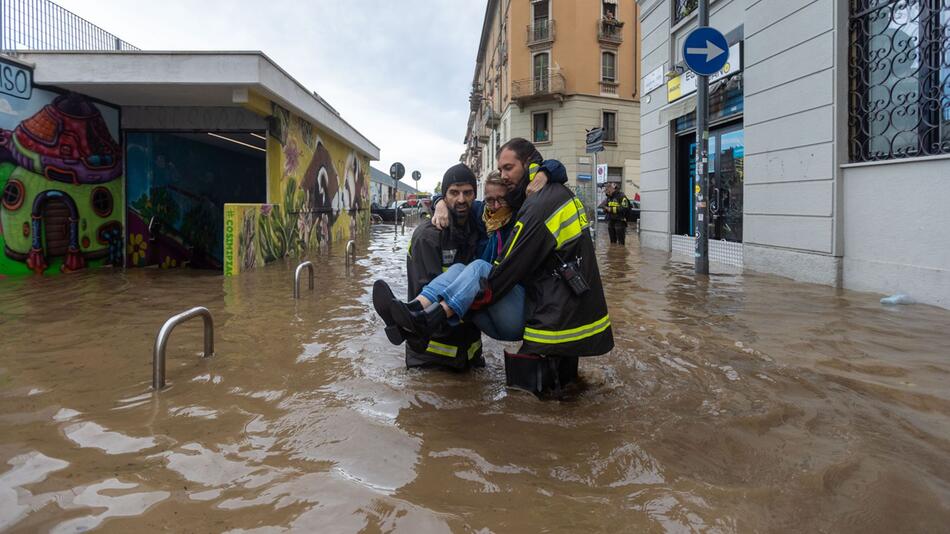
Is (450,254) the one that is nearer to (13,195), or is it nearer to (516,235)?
(516,235)

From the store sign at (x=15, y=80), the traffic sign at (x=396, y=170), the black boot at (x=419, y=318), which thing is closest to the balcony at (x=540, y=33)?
the traffic sign at (x=396, y=170)

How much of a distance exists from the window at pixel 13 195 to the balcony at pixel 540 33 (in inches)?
1255

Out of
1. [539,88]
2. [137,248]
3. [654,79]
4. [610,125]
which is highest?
[539,88]

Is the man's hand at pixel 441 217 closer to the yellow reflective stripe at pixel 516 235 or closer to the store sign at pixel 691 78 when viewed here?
the yellow reflective stripe at pixel 516 235

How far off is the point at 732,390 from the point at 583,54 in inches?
1401

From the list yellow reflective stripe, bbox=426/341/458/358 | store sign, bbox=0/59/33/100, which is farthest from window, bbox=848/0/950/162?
store sign, bbox=0/59/33/100

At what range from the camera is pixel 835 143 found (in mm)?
7723

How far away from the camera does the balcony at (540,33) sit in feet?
119

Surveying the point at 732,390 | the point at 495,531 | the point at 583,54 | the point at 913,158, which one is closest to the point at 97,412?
the point at 495,531

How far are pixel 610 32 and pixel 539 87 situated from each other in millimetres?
5558

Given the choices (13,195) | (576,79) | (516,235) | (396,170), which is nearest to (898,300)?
(516,235)

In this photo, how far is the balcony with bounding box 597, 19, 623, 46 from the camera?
36188mm

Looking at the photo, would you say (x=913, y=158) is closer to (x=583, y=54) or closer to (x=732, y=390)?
(x=732, y=390)

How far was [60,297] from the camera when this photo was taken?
7.76 m
